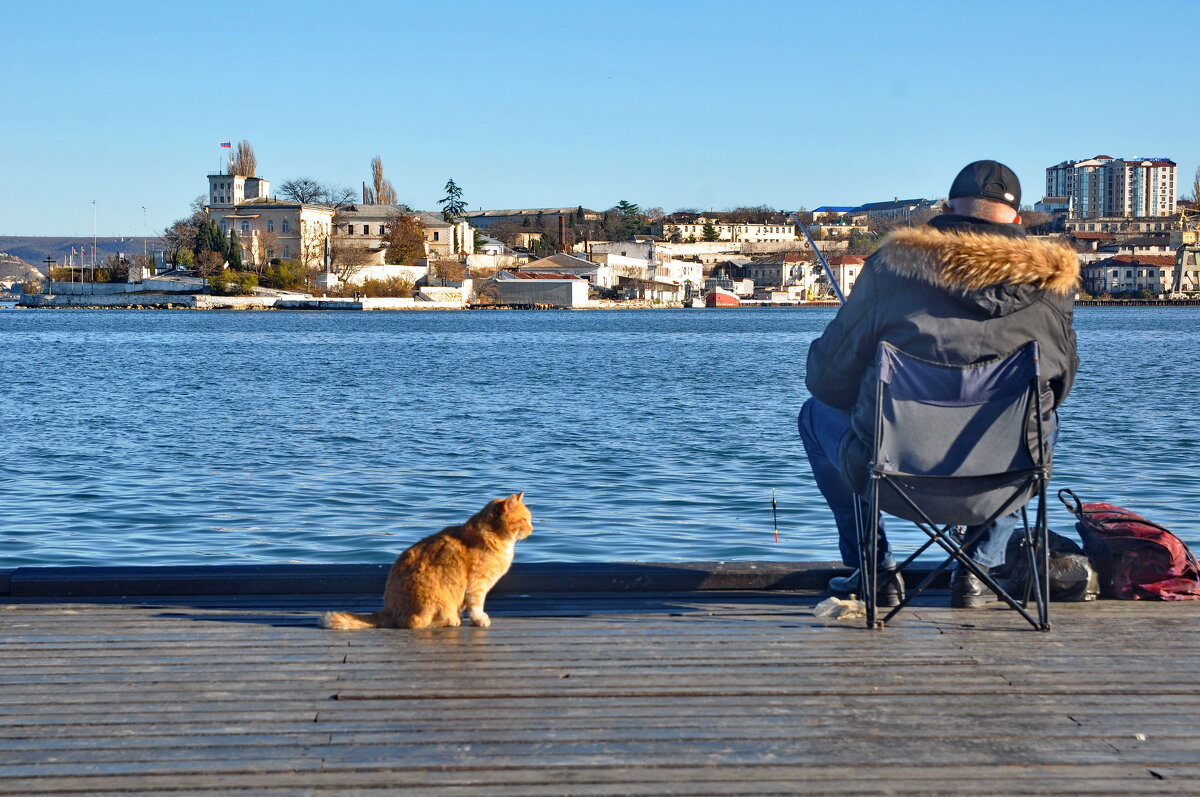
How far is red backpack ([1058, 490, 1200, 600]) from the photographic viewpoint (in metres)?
4.02

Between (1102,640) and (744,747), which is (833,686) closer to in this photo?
(744,747)

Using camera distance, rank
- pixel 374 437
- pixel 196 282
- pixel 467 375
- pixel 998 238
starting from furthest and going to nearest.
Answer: pixel 196 282 < pixel 467 375 < pixel 374 437 < pixel 998 238

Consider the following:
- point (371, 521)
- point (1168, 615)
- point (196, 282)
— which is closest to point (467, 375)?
point (371, 521)

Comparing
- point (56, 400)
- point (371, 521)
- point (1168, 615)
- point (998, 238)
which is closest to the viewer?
point (998, 238)

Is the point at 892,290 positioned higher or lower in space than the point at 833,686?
higher

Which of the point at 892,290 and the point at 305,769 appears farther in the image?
the point at 892,290

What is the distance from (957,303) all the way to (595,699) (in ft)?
4.75

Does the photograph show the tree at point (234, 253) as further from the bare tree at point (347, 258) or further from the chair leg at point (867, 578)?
the chair leg at point (867, 578)

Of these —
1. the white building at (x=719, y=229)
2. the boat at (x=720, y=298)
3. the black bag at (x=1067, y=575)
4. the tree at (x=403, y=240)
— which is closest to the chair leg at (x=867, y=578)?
the black bag at (x=1067, y=575)

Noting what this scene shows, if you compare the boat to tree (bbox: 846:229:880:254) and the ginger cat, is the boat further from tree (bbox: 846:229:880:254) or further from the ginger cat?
the ginger cat

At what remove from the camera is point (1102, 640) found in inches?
139

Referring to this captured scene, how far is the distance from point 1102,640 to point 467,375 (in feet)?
99.9

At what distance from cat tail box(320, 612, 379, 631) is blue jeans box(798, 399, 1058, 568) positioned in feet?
4.62

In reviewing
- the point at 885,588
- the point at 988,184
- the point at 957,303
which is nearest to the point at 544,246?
the point at 885,588
